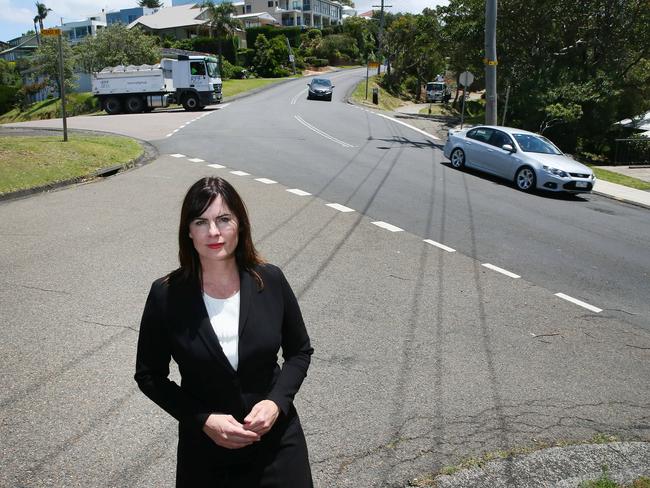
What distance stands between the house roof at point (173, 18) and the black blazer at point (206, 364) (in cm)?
9508

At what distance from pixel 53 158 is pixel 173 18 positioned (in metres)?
88.8

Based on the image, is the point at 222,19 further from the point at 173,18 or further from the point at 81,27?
the point at 81,27

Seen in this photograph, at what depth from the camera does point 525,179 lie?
15.1 metres

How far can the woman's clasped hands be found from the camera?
207 centimetres

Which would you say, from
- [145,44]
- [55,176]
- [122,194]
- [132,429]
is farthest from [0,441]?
[145,44]

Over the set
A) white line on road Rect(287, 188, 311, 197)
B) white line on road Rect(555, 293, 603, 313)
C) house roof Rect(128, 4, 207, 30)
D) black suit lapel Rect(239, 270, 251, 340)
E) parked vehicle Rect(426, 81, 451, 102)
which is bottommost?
white line on road Rect(555, 293, 603, 313)

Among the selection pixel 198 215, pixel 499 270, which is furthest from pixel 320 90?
pixel 198 215

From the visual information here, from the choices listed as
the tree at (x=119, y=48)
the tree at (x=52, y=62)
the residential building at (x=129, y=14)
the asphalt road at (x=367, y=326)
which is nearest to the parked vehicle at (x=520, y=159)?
the asphalt road at (x=367, y=326)

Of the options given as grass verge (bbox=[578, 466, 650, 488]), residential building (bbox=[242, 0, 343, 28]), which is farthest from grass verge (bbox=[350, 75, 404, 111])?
residential building (bbox=[242, 0, 343, 28])

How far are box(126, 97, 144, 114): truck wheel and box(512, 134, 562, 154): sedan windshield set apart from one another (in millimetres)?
24845

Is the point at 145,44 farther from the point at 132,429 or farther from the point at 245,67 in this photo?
the point at 132,429

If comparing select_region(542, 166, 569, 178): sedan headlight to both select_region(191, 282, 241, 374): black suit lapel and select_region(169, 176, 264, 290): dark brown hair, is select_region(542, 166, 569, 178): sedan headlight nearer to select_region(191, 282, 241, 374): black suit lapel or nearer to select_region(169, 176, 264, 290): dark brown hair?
select_region(169, 176, 264, 290): dark brown hair

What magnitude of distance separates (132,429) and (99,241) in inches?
200

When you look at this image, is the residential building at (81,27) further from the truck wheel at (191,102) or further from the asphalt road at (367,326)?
the asphalt road at (367,326)
